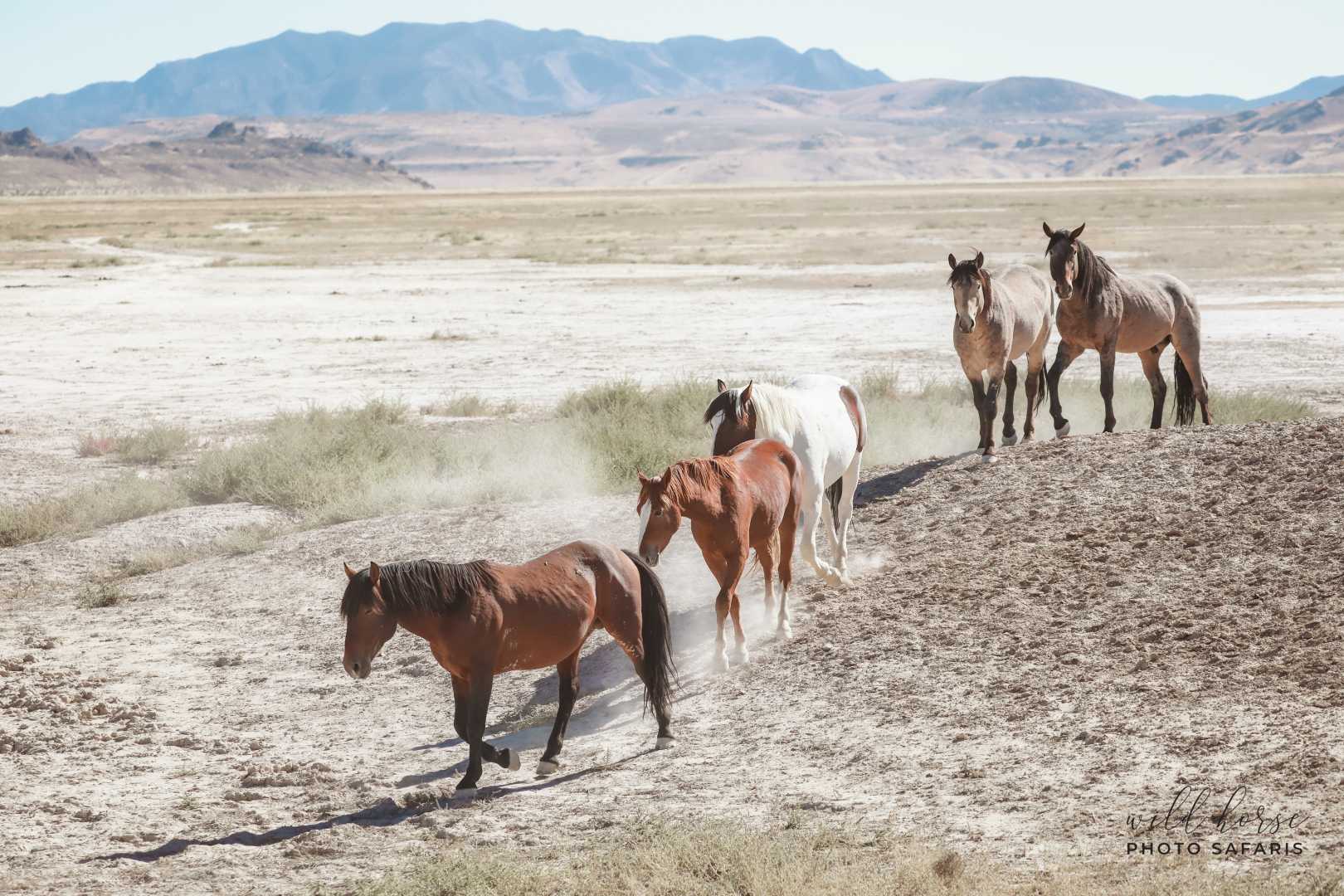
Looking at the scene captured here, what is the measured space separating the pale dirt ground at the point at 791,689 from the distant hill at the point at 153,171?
146 metres

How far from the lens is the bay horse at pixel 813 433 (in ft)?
28.9

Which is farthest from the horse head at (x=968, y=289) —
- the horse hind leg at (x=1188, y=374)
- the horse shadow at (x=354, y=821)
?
the horse shadow at (x=354, y=821)

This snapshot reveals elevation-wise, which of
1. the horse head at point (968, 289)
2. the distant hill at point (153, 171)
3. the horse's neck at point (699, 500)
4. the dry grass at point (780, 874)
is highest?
the distant hill at point (153, 171)

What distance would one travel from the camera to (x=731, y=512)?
7.62m

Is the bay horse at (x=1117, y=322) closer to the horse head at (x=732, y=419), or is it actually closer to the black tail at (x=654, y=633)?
the horse head at (x=732, y=419)

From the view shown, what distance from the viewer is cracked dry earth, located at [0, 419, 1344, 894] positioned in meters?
6.02

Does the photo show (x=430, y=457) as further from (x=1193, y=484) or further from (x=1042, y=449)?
(x=1193, y=484)

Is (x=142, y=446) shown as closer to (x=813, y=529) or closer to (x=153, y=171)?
(x=813, y=529)

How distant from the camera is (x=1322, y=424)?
10.4m

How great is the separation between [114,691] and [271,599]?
1935 millimetres

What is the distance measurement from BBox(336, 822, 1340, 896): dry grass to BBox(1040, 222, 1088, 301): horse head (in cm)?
739

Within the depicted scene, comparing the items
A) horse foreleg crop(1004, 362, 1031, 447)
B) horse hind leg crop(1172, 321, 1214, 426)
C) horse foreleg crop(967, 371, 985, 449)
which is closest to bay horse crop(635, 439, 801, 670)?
horse foreleg crop(967, 371, 985, 449)

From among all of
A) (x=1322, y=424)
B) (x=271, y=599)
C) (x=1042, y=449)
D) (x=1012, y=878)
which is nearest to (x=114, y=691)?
(x=271, y=599)

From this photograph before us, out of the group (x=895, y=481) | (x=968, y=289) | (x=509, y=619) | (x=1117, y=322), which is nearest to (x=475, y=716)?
(x=509, y=619)
